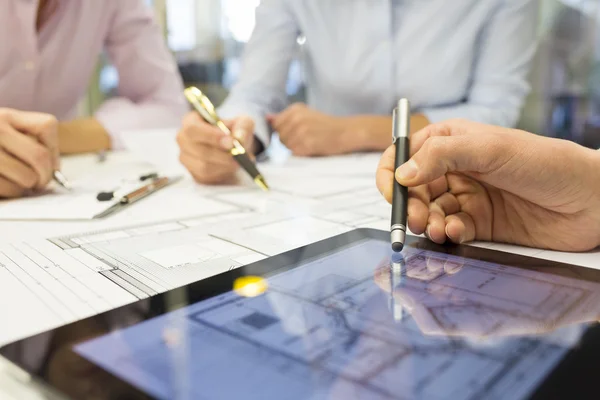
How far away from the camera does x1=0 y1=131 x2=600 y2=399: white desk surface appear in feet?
1.39

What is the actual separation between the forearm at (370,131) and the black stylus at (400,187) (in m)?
0.45

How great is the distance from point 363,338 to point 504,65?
3.10 ft

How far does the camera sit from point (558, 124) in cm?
167

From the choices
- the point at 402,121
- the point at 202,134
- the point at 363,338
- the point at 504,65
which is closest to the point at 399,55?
the point at 504,65

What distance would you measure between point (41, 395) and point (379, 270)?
0.71ft

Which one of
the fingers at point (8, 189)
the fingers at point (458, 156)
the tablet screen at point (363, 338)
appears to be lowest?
the fingers at point (8, 189)

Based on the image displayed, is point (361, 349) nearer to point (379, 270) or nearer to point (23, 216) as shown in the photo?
point (379, 270)

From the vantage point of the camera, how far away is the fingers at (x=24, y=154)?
24.1 inches

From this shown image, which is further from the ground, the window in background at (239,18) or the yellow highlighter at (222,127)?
the window in background at (239,18)

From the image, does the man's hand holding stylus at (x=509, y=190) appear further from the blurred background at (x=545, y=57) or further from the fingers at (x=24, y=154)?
the blurred background at (x=545, y=57)

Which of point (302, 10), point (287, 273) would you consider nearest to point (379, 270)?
point (287, 273)

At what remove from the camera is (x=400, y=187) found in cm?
42

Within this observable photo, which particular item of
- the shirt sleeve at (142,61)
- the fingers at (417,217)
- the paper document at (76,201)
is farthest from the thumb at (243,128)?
the shirt sleeve at (142,61)

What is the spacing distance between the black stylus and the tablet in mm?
34
